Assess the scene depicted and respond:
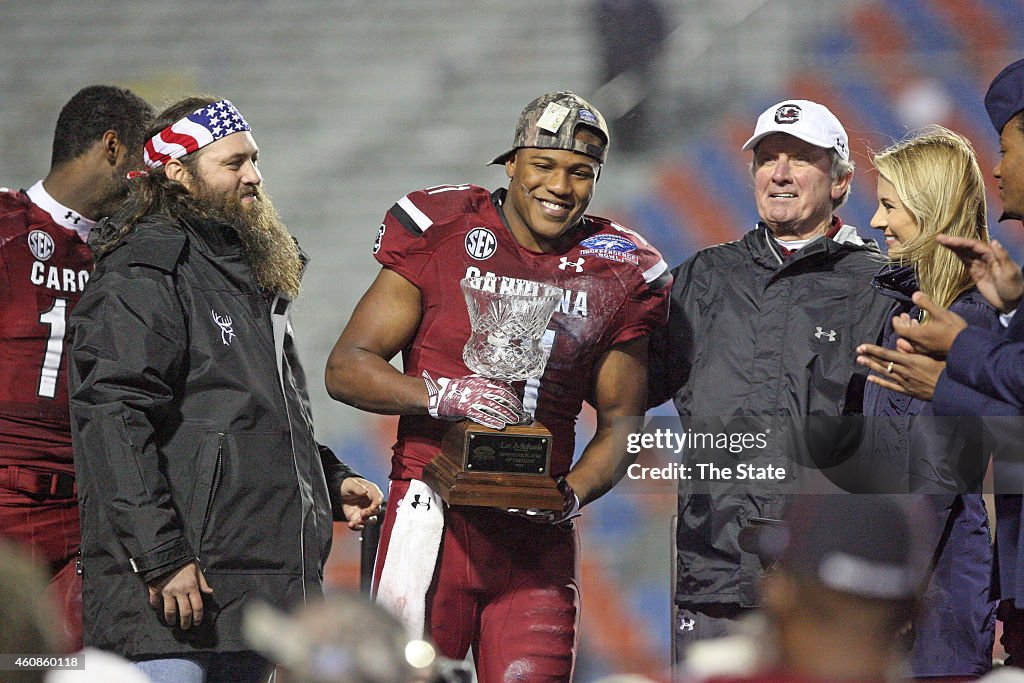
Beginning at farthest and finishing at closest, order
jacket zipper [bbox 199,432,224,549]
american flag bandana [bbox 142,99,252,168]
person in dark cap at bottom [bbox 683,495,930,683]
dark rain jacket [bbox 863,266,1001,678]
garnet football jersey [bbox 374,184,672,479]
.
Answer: american flag bandana [bbox 142,99,252,168] → garnet football jersey [bbox 374,184,672,479] → jacket zipper [bbox 199,432,224,549] → dark rain jacket [bbox 863,266,1001,678] → person in dark cap at bottom [bbox 683,495,930,683]

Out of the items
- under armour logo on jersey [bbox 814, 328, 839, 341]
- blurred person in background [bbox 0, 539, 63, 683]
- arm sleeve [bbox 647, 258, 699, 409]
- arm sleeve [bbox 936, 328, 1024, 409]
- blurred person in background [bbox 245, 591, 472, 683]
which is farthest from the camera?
arm sleeve [bbox 647, 258, 699, 409]

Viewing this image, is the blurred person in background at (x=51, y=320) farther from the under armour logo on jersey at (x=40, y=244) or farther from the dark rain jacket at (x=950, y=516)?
the dark rain jacket at (x=950, y=516)

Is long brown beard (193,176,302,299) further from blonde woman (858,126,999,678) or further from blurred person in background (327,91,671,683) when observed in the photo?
blonde woman (858,126,999,678)

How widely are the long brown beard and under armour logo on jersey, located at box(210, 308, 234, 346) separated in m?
0.16

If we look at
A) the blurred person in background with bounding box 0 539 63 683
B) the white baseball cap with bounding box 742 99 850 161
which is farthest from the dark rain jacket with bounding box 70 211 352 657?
the white baseball cap with bounding box 742 99 850 161

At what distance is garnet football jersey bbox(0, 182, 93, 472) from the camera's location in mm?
3533

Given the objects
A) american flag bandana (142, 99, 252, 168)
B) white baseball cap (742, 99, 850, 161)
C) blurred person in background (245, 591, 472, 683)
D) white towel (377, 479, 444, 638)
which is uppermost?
white baseball cap (742, 99, 850, 161)

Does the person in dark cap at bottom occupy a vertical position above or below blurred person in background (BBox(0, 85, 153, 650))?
below

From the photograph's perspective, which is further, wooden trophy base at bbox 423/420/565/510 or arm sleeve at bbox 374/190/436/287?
arm sleeve at bbox 374/190/436/287

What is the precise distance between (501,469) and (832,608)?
1316mm

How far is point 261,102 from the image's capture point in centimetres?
503

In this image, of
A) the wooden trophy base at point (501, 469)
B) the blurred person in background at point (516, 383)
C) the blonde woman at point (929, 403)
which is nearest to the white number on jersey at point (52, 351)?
the blurred person in background at point (516, 383)

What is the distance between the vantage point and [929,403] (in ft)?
9.34

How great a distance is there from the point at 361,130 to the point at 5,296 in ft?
5.89
